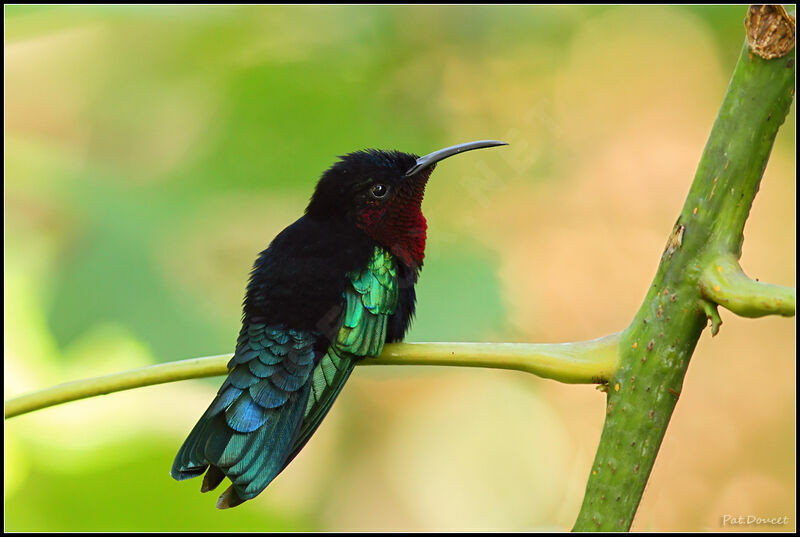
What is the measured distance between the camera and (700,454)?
129 inches

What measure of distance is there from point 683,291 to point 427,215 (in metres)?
1.76

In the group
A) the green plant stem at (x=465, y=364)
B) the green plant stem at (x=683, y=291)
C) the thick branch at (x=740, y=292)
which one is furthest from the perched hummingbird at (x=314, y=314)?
the thick branch at (x=740, y=292)

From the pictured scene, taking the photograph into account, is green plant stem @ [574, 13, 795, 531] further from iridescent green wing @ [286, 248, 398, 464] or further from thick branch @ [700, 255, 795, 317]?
iridescent green wing @ [286, 248, 398, 464]

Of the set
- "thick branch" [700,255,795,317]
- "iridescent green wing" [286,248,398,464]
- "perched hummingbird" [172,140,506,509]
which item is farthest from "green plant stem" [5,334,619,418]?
"iridescent green wing" [286,248,398,464]

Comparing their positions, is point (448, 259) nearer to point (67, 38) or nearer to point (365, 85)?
point (365, 85)

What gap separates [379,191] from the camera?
2162 mm

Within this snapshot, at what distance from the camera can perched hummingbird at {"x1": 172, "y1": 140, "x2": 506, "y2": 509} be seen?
5.32ft

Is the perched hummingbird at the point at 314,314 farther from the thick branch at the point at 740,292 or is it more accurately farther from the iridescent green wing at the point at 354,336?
the thick branch at the point at 740,292

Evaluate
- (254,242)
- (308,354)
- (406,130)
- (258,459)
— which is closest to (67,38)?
(254,242)

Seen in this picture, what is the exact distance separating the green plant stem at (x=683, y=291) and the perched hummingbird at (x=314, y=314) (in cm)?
69

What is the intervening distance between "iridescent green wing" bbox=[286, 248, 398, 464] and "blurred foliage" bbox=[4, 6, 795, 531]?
598 millimetres

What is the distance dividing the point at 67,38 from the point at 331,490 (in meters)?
1.98

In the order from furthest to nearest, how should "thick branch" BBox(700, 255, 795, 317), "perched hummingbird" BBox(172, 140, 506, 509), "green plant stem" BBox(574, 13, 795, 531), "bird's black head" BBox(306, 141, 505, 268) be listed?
"bird's black head" BBox(306, 141, 505, 268)
"perched hummingbird" BBox(172, 140, 506, 509)
"green plant stem" BBox(574, 13, 795, 531)
"thick branch" BBox(700, 255, 795, 317)

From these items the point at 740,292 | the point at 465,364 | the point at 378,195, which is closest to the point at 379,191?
the point at 378,195
